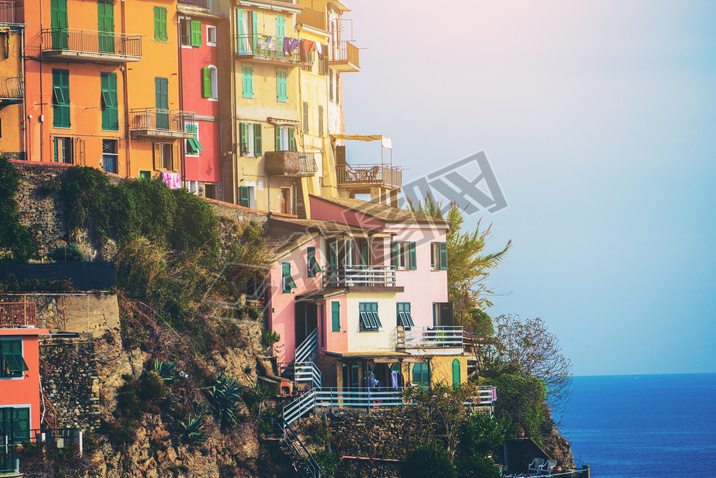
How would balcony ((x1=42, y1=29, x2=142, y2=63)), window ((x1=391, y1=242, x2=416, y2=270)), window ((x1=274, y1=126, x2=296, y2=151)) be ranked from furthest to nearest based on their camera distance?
window ((x1=274, y1=126, x2=296, y2=151)), window ((x1=391, y1=242, x2=416, y2=270)), balcony ((x1=42, y1=29, x2=142, y2=63))

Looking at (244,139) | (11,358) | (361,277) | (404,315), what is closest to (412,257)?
(404,315)

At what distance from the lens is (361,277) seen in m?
53.5

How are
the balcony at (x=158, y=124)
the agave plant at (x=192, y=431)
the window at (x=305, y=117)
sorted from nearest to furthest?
the agave plant at (x=192, y=431) < the balcony at (x=158, y=124) < the window at (x=305, y=117)

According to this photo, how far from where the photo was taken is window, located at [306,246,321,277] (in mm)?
52625

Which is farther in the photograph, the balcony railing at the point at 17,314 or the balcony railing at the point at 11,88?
the balcony railing at the point at 11,88

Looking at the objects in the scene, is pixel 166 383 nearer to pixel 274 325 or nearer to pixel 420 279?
pixel 274 325

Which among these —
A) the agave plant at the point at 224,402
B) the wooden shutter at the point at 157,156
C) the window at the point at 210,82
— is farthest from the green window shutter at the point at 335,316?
the window at the point at 210,82

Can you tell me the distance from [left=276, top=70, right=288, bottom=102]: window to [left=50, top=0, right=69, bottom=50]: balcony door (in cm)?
1304

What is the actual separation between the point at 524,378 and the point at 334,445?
14027 millimetres

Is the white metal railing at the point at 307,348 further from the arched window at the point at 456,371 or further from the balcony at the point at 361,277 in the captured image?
the arched window at the point at 456,371

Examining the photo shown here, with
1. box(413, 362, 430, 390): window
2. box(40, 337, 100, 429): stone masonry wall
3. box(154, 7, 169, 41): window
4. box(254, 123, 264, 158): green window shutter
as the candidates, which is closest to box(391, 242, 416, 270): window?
box(413, 362, 430, 390): window

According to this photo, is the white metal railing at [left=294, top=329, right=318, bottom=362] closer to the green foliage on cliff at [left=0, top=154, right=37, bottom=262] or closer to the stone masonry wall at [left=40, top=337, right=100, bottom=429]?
the stone masonry wall at [left=40, top=337, right=100, bottom=429]

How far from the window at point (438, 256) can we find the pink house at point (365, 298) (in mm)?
53

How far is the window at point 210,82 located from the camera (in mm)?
58000
